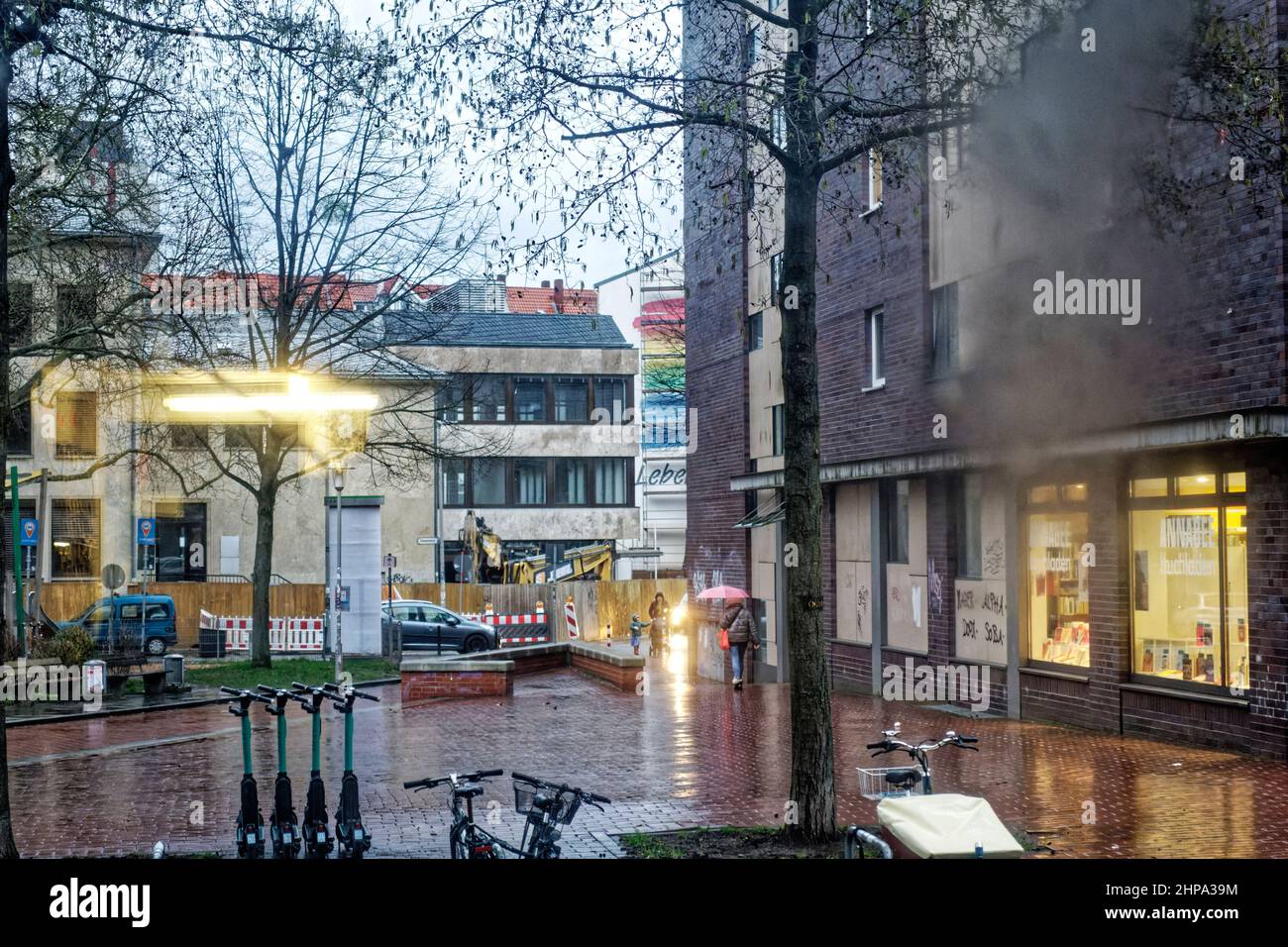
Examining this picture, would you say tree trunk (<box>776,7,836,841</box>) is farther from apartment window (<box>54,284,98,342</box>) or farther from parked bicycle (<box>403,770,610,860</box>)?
apartment window (<box>54,284,98,342</box>)

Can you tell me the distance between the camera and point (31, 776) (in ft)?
44.5

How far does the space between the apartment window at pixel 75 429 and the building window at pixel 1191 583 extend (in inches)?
A: 1354

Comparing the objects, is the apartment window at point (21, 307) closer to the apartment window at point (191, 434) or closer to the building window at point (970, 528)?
the apartment window at point (191, 434)

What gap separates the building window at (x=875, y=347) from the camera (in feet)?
66.8

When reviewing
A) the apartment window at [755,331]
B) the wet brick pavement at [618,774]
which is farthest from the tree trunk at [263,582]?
the apartment window at [755,331]

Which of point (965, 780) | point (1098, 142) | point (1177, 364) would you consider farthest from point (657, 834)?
point (1098, 142)

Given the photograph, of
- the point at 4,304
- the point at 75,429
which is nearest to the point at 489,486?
the point at 75,429

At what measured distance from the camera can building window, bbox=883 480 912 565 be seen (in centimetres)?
1981

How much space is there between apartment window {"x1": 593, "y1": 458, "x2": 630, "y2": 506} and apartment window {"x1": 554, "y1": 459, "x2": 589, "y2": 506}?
58cm

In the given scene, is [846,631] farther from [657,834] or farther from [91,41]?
[91,41]

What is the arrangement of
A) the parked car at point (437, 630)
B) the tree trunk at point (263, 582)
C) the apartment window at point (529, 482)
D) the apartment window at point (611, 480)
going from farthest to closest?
1. the apartment window at point (611, 480)
2. the apartment window at point (529, 482)
3. the parked car at point (437, 630)
4. the tree trunk at point (263, 582)

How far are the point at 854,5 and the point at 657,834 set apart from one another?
6.16 metres

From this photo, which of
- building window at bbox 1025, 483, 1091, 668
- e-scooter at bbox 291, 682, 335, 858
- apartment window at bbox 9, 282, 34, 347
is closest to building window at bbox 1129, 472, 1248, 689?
building window at bbox 1025, 483, 1091, 668
